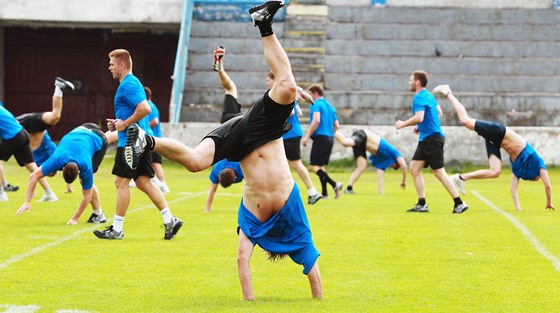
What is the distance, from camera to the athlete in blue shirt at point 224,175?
43.5 ft

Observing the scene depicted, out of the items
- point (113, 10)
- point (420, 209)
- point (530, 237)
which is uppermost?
point (113, 10)

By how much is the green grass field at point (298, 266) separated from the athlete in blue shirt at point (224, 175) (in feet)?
1.42

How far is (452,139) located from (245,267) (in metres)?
20.5

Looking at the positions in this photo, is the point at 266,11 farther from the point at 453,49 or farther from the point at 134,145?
the point at 453,49

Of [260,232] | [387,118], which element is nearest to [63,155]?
[260,232]

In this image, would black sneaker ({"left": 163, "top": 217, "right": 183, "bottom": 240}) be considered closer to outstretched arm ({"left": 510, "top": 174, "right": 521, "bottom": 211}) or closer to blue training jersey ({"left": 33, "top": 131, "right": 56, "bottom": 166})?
outstretched arm ({"left": 510, "top": 174, "right": 521, "bottom": 211})

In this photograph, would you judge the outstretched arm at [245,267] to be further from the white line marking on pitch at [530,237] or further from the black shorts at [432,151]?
the black shorts at [432,151]

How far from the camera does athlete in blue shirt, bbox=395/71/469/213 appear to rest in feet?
53.0

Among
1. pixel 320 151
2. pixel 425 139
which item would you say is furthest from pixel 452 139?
pixel 425 139

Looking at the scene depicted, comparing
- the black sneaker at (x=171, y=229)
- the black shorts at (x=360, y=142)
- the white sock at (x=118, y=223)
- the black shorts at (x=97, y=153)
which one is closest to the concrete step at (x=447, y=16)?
the black shorts at (x=360, y=142)

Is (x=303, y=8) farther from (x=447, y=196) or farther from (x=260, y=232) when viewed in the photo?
(x=260, y=232)

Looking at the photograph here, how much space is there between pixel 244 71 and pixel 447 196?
13231 mm

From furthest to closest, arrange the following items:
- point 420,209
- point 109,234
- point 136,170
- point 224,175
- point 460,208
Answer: point 420,209
point 460,208
point 224,175
point 109,234
point 136,170

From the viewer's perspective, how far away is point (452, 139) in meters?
27.9
